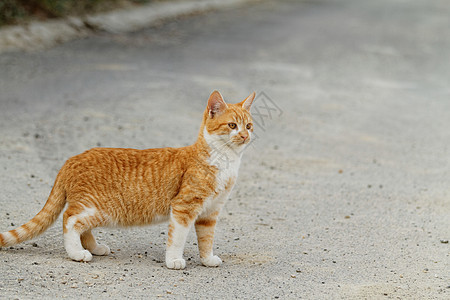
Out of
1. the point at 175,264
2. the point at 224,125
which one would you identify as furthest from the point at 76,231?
the point at 224,125

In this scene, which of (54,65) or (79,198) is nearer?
(79,198)

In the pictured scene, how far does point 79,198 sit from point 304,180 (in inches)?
122

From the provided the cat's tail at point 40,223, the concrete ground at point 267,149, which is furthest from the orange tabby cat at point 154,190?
the concrete ground at point 267,149

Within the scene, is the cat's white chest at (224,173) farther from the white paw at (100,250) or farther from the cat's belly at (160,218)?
the white paw at (100,250)

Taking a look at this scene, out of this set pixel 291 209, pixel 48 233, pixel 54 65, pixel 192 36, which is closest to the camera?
pixel 48 233

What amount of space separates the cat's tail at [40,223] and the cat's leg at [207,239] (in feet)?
3.23

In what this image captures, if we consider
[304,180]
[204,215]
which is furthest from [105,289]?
[304,180]

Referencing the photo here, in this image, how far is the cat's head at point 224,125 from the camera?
4.37 metres

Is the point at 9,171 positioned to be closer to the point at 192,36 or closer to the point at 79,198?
the point at 79,198

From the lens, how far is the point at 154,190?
4359 mm

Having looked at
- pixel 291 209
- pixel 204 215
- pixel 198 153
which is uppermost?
pixel 198 153

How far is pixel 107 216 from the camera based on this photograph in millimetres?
4273

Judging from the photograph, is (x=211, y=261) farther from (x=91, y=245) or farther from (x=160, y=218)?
(x=91, y=245)

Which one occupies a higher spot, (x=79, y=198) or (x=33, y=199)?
(x=79, y=198)
